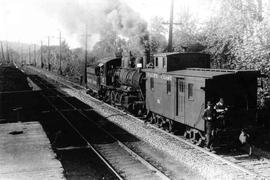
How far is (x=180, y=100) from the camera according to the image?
13227 millimetres

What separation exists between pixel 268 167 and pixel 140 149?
4370mm

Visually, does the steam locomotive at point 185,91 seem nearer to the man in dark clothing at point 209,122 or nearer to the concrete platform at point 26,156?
the man in dark clothing at point 209,122

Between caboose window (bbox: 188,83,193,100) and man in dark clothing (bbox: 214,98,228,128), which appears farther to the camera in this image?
caboose window (bbox: 188,83,193,100)

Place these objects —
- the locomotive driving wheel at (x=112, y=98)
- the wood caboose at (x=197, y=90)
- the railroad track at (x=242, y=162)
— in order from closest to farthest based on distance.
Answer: the railroad track at (x=242, y=162) < the wood caboose at (x=197, y=90) < the locomotive driving wheel at (x=112, y=98)

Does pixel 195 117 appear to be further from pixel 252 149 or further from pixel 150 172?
pixel 150 172

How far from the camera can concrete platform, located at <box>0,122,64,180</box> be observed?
8566 mm

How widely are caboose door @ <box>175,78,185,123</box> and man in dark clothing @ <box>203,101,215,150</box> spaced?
177cm

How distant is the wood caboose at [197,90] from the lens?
1145cm

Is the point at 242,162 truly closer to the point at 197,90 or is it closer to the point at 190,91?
the point at 197,90

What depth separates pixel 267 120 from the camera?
12.3 m

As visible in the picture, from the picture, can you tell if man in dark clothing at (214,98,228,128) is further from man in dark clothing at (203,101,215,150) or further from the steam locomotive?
the steam locomotive

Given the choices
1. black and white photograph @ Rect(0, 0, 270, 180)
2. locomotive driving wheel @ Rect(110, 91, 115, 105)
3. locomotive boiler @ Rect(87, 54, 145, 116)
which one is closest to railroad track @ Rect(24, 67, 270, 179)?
black and white photograph @ Rect(0, 0, 270, 180)

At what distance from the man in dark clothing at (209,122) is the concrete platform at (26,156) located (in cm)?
490

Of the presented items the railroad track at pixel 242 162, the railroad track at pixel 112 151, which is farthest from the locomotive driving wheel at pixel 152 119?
the railroad track at pixel 242 162
